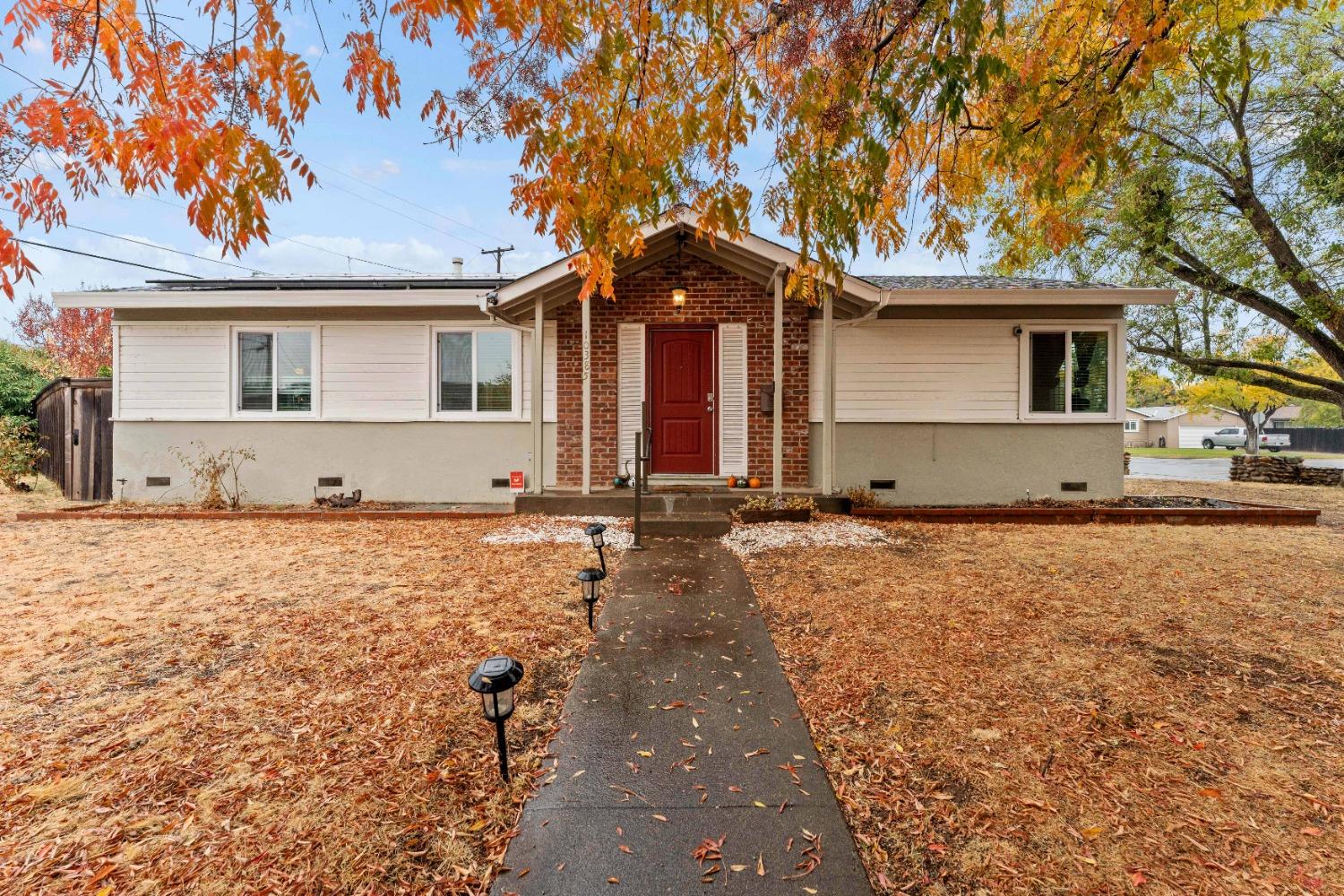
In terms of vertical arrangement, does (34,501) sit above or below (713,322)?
below

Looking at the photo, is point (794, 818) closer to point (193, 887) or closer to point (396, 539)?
point (193, 887)

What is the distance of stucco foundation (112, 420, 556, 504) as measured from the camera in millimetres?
8078

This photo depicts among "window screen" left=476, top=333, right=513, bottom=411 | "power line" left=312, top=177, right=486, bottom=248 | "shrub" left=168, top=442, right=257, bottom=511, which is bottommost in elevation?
"shrub" left=168, top=442, right=257, bottom=511

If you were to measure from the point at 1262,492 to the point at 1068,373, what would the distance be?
245 inches

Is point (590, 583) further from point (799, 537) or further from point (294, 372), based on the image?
point (294, 372)

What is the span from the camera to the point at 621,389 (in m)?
7.90

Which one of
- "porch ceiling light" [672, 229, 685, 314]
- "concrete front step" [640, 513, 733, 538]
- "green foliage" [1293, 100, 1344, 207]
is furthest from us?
"green foliage" [1293, 100, 1344, 207]

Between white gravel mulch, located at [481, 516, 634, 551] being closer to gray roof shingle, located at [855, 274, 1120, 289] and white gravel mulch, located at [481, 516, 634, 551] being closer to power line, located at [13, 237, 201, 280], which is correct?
gray roof shingle, located at [855, 274, 1120, 289]

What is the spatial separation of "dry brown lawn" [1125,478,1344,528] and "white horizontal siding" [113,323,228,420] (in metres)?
14.8

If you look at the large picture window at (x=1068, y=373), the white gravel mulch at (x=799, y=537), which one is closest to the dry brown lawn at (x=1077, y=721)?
the white gravel mulch at (x=799, y=537)

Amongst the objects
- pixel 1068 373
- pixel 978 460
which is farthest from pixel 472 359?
pixel 1068 373

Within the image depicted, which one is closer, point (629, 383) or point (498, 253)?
point (629, 383)

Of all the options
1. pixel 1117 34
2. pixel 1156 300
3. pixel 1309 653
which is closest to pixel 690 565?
pixel 1309 653

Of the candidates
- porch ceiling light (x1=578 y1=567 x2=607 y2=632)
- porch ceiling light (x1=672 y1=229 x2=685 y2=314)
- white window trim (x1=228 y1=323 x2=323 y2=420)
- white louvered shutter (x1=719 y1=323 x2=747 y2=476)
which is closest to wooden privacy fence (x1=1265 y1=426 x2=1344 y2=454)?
white louvered shutter (x1=719 y1=323 x2=747 y2=476)
